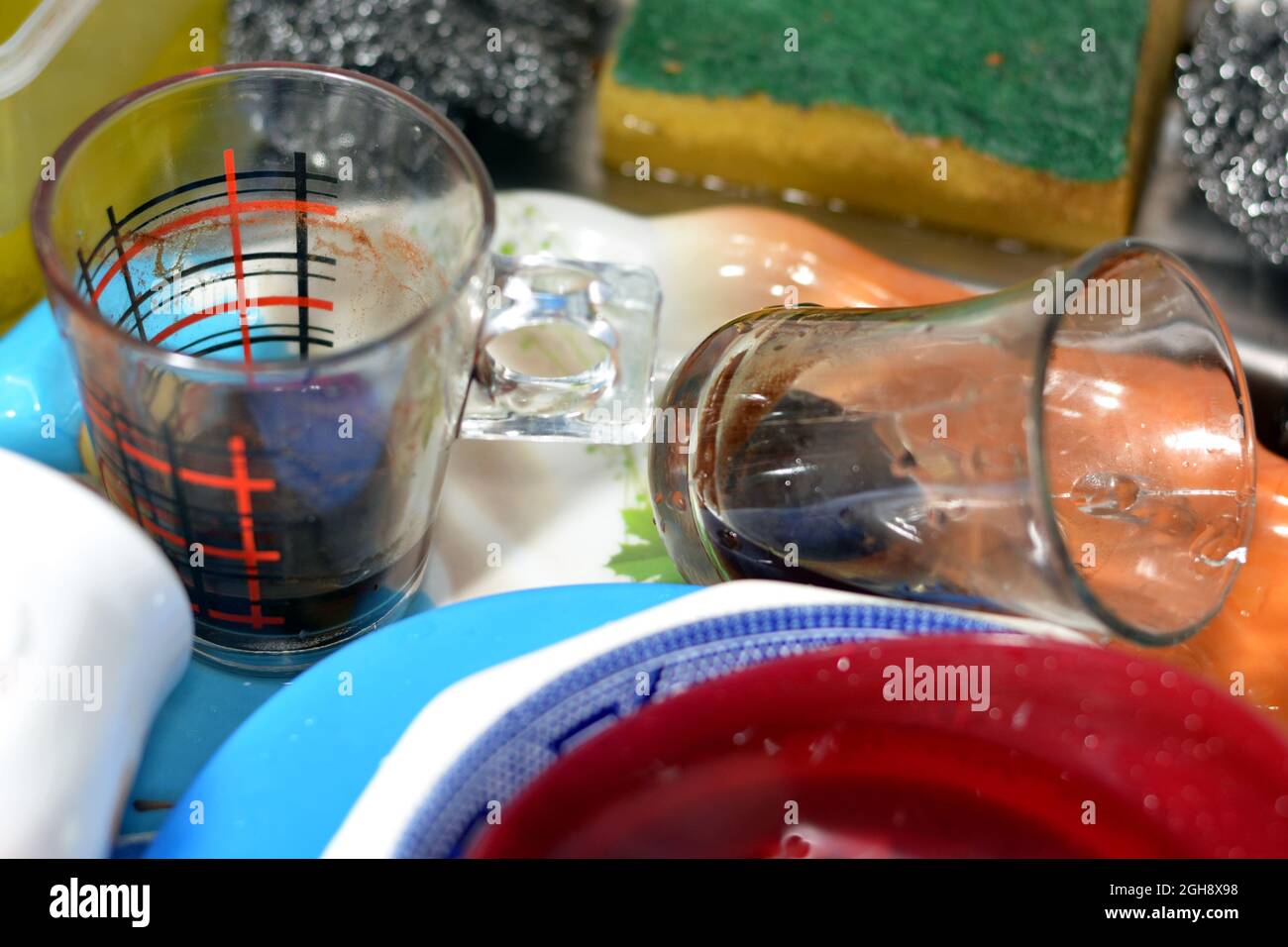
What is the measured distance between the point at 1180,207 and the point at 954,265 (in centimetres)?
11

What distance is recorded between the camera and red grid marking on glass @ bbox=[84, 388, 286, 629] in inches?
13.4

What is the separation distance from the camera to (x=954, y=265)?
0.57 m

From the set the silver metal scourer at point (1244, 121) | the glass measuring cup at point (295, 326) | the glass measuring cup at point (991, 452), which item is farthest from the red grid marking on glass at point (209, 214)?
the silver metal scourer at point (1244, 121)

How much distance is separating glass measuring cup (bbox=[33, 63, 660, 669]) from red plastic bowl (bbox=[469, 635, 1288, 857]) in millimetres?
102

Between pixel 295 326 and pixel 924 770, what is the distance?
236mm

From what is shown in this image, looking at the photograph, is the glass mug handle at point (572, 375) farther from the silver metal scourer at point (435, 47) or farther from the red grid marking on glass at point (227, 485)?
the silver metal scourer at point (435, 47)

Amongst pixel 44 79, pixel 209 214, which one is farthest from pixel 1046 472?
pixel 44 79

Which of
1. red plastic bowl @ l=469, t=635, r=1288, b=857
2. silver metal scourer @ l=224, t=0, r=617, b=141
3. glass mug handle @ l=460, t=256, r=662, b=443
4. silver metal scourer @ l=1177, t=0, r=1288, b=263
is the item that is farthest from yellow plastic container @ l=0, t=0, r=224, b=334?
silver metal scourer @ l=1177, t=0, r=1288, b=263

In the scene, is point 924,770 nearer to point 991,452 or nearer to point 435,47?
point 991,452

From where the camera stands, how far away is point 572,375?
398 mm

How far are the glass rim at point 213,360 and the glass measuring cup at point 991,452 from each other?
93mm

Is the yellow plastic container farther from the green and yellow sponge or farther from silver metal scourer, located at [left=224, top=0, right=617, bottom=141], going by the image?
the green and yellow sponge

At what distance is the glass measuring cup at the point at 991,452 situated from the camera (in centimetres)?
32
